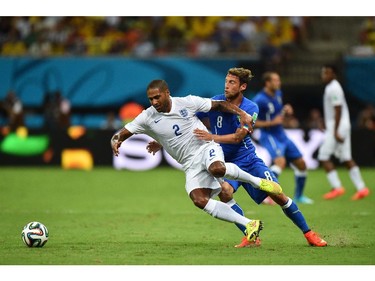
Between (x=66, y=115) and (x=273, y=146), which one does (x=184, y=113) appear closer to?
(x=273, y=146)

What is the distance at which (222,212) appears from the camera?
9.59 m

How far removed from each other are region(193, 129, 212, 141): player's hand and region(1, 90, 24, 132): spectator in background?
599 inches

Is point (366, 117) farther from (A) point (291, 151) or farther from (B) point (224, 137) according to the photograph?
(B) point (224, 137)

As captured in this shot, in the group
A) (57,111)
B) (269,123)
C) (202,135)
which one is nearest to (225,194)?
(202,135)

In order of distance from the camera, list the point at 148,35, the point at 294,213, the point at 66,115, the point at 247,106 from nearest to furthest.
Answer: the point at 294,213
the point at 247,106
the point at 66,115
the point at 148,35

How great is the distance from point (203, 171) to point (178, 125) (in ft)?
2.00

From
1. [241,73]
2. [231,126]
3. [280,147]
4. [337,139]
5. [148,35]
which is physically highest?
[148,35]

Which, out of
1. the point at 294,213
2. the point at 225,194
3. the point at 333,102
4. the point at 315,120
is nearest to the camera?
the point at 294,213

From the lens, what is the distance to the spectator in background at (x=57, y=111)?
25844 millimetres

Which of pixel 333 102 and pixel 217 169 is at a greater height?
pixel 333 102

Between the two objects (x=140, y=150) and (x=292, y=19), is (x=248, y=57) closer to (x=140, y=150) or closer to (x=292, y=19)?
(x=292, y=19)

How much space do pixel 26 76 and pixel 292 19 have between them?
29.0 ft

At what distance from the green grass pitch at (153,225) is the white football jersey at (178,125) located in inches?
46.4

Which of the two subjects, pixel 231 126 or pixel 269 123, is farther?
pixel 269 123
